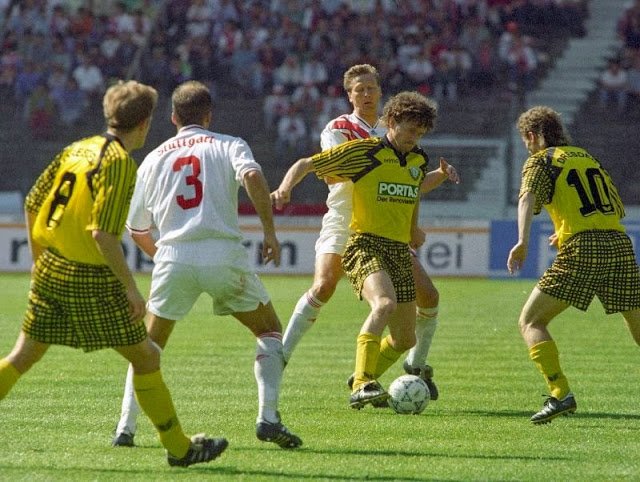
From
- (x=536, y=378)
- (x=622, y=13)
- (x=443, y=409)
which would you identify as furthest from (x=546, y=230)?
(x=443, y=409)

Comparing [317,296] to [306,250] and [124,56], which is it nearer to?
[306,250]

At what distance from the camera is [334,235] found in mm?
9625

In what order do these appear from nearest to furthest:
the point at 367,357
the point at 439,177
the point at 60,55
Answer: the point at 367,357 < the point at 439,177 < the point at 60,55

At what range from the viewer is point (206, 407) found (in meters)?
9.13

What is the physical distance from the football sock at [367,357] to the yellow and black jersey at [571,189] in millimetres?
1347

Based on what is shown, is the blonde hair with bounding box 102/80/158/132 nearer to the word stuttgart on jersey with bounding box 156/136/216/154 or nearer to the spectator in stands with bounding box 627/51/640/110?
the word stuttgart on jersey with bounding box 156/136/216/154

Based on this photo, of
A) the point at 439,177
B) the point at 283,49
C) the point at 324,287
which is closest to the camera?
the point at 439,177

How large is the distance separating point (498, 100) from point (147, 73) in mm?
7677

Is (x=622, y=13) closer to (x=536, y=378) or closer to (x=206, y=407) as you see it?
(x=536, y=378)

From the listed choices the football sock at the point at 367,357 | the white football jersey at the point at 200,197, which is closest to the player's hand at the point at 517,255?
the football sock at the point at 367,357

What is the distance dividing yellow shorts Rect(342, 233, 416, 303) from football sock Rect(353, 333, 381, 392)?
12.9 inches

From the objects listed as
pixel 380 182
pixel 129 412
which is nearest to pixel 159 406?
pixel 129 412

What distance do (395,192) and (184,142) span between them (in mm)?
1988

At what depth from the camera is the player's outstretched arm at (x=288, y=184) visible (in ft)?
A: 26.2
